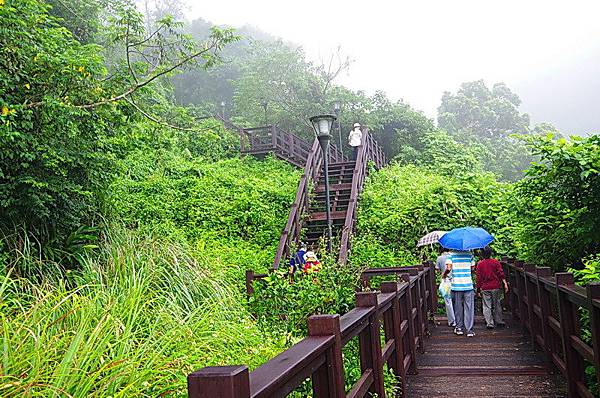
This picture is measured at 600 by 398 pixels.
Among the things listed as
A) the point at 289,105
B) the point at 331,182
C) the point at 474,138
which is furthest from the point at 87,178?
the point at 474,138

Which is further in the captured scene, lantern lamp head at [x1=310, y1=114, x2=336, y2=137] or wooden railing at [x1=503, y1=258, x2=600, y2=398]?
lantern lamp head at [x1=310, y1=114, x2=336, y2=137]

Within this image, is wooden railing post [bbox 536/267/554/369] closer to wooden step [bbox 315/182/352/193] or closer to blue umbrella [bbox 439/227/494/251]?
blue umbrella [bbox 439/227/494/251]

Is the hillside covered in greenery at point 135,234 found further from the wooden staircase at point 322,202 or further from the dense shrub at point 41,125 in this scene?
the wooden staircase at point 322,202

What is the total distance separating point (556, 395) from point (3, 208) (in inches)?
230

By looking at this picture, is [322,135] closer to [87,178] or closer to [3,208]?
[87,178]

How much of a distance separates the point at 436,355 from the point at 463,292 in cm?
155

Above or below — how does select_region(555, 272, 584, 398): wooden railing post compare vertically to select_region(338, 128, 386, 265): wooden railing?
below

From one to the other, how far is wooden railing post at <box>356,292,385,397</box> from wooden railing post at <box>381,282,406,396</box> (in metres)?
1.05

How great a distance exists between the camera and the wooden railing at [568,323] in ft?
10.3

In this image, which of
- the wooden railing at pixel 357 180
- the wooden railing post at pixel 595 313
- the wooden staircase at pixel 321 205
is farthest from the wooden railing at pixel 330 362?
the wooden staircase at pixel 321 205

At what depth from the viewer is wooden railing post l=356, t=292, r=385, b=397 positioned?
139 inches

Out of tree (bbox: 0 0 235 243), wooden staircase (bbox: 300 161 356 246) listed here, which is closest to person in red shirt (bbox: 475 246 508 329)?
wooden staircase (bbox: 300 161 356 246)

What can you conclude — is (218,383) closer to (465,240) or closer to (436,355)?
(436,355)

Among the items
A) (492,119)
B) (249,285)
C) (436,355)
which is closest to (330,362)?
(436,355)
